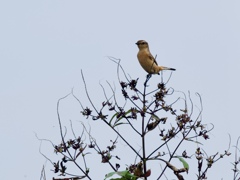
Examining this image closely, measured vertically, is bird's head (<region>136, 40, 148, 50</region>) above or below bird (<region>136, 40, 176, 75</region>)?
above

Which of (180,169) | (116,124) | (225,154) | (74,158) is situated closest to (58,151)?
(74,158)

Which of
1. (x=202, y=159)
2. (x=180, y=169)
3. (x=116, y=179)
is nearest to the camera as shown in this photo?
(x=116, y=179)

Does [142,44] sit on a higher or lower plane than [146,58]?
higher

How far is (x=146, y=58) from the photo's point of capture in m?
3.86

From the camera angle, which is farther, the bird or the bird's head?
the bird's head

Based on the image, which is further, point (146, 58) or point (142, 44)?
point (142, 44)

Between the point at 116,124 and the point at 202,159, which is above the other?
the point at 116,124

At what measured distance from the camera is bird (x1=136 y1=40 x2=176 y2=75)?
3.78 meters

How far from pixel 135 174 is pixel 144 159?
0.51 ft

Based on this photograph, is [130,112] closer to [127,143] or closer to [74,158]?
[127,143]

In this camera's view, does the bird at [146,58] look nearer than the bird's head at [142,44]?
Yes

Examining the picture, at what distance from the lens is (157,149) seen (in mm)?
2383

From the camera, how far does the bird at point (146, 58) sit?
3.78 m

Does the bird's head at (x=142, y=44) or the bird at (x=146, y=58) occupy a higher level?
the bird's head at (x=142, y=44)
